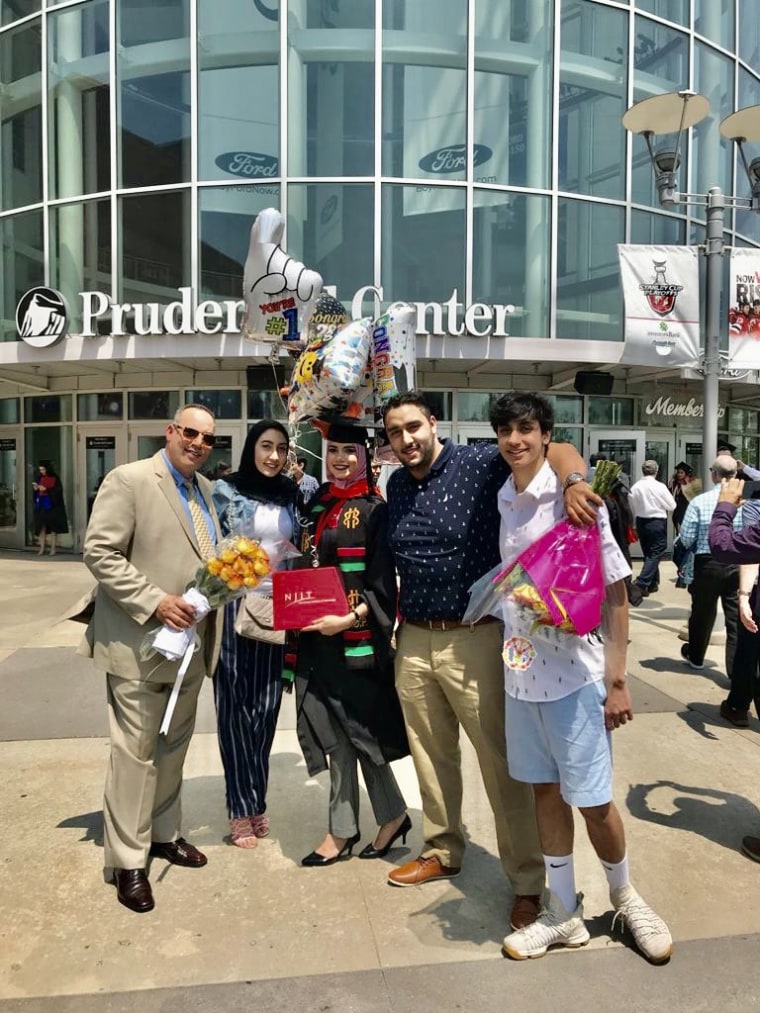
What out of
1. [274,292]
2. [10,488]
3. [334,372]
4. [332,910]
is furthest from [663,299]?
[10,488]

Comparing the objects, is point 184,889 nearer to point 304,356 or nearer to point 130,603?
point 130,603

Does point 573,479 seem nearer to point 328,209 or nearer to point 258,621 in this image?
point 258,621

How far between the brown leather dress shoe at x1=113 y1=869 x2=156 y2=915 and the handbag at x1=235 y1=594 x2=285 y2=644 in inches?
40.3

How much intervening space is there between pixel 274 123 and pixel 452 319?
4357mm

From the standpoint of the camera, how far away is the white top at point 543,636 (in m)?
2.46

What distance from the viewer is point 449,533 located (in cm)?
280

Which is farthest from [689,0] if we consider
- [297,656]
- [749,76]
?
[297,656]

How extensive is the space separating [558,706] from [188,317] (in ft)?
33.4

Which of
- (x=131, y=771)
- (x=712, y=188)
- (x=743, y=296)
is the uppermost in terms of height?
(x=712, y=188)

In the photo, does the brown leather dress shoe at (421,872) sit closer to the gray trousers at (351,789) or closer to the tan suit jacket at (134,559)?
the gray trousers at (351,789)

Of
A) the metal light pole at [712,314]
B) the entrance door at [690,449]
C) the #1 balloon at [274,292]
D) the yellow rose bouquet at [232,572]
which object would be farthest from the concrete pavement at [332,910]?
the entrance door at [690,449]

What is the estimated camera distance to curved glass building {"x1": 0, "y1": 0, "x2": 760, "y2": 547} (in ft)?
38.3

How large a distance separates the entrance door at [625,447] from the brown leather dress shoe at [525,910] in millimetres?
11206

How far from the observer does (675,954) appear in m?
2.59
